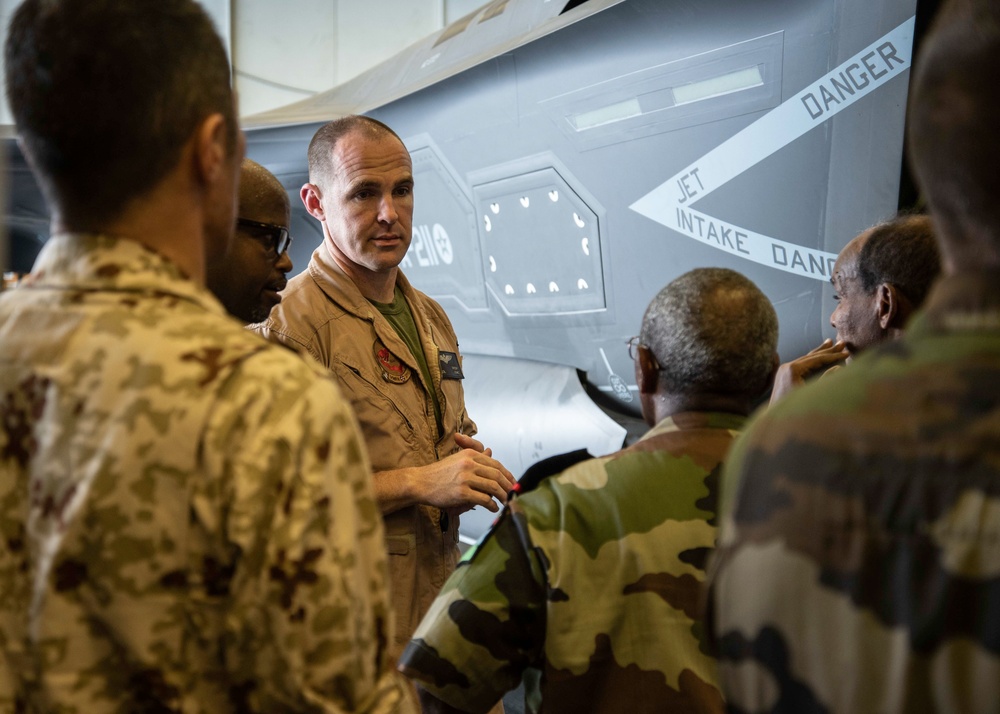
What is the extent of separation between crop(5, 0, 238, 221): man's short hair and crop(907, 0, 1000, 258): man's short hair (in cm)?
68

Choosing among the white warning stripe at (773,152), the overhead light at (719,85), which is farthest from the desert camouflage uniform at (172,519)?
the overhead light at (719,85)

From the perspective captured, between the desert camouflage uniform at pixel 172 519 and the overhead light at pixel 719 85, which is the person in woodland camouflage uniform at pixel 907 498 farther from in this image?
the overhead light at pixel 719 85

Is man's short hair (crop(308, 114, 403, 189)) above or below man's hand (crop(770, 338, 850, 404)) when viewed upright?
above

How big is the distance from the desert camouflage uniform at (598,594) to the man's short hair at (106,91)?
765 millimetres

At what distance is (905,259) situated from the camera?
203 centimetres

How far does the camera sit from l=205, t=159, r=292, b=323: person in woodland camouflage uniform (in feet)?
5.98

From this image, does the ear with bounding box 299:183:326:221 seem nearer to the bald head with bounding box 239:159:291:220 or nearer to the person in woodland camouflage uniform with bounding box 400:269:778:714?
the bald head with bounding box 239:159:291:220

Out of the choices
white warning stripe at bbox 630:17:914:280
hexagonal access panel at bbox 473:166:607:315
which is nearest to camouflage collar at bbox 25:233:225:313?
white warning stripe at bbox 630:17:914:280

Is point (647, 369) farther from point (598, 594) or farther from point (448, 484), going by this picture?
point (448, 484)

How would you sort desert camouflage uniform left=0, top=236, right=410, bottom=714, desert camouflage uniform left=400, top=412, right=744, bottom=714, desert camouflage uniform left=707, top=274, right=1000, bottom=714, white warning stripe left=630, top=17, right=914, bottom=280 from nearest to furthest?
1. desert camouflage uniform left=707, top=274, right=1000, bottom=714
2. desert camouflage uniform left=0, top=236, right=410, bottom=714
3. desert camouflage uniform left=400, top=412, right=744, bottom=714
4. white warning stripe left=630, top=17, right=914, bottom=280

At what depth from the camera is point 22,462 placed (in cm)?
92

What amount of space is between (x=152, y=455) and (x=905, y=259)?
1.72m

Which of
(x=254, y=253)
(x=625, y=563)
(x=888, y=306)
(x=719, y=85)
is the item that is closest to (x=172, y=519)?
(x=625, y=563)

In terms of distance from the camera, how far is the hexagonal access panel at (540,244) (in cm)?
402
